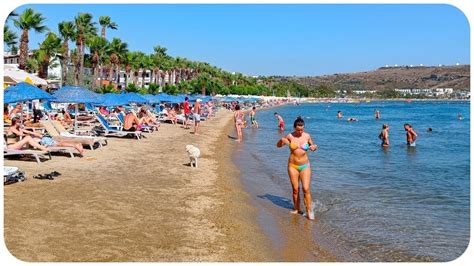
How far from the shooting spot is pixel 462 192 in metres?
9.66

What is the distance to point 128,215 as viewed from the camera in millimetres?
5945

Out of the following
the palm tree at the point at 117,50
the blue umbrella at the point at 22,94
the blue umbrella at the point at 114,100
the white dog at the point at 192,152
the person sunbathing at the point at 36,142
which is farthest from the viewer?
the palm tree at the point at 117,50

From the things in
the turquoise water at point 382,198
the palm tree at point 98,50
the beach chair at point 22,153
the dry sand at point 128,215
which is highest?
the palm tree at point 98,50

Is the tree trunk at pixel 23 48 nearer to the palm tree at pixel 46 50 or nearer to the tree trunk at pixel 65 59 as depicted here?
the palm tree at pixel 46 50

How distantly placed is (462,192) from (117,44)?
4563 cm

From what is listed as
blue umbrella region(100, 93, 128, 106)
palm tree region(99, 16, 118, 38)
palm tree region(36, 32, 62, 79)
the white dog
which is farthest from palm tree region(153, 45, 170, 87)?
the white dog

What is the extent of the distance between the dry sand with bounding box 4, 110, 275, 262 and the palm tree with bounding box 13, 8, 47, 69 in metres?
23.9

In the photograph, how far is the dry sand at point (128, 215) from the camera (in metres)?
4.69

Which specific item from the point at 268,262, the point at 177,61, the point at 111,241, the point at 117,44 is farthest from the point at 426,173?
the point at 177,61

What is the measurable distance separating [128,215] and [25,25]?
2930 centimetres

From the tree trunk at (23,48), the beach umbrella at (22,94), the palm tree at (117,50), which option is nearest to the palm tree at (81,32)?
the palm tree at (117,50)

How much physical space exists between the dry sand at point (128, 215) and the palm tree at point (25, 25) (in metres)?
23.9

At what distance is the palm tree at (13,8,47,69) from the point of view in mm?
30797

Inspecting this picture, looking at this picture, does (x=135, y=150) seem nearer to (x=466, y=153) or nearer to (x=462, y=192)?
(x=462, y=192)
